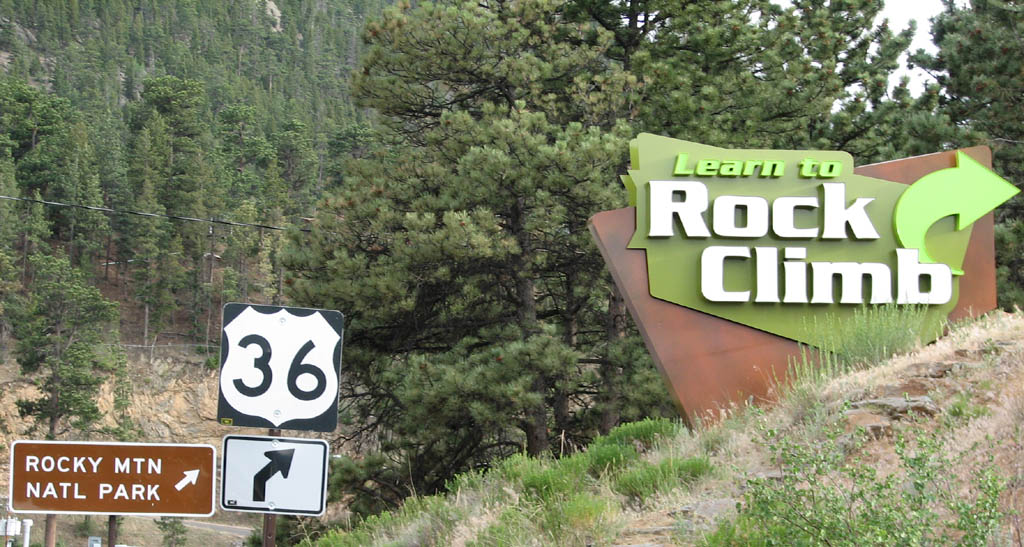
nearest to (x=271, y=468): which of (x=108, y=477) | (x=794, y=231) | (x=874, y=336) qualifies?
(x=108, y=477)

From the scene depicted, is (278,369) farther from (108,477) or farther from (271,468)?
(108,477)

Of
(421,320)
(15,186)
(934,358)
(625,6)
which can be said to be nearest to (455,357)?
(421,320)

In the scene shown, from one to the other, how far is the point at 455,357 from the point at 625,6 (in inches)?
314

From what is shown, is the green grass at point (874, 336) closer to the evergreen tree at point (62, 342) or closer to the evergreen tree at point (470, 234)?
the evergreen tree at point (470, 234)

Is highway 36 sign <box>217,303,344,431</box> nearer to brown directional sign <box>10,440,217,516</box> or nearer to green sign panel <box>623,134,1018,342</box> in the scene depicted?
brown directional sign <box>10,440,217,516</box>

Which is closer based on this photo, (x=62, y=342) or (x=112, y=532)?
(x=112, y=532)

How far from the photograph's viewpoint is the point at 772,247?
39.9 ft

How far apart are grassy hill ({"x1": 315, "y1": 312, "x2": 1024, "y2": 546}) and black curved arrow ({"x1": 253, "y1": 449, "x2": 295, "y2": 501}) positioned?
4.71 ft

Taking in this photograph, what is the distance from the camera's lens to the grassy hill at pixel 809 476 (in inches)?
204

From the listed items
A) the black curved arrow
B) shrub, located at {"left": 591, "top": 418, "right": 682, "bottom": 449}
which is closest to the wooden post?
the black curved arrow

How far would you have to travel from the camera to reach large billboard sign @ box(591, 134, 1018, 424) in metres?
12.0

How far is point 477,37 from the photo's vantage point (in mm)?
19625

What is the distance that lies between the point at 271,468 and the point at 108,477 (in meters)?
0.92

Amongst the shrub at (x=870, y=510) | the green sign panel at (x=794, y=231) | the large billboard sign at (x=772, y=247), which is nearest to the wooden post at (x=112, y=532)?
the shrub at (x=870, y=510)
